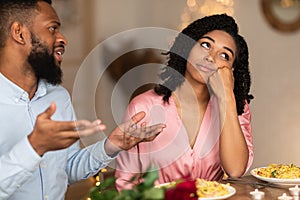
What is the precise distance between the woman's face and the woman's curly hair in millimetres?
40

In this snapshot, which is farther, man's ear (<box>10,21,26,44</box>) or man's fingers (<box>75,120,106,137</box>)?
man's ear (<box>10,21,26,44</box>)

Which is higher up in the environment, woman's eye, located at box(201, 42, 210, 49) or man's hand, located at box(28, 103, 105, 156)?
woman's eye, located at box(201, 42, 210, 49)

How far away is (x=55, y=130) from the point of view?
1.50 metres

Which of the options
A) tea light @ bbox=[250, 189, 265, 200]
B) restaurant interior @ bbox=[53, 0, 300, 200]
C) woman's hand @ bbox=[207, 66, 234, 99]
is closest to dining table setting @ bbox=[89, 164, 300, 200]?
tea light @ bbox=[250, 189, 265, 200]

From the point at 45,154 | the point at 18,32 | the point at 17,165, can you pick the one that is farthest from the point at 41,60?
the point at 17,165

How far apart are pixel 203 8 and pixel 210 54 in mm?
2501

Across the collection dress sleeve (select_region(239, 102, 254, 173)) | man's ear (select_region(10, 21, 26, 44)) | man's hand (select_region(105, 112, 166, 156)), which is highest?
man's ear (select_region(10, 21, 26, 44))

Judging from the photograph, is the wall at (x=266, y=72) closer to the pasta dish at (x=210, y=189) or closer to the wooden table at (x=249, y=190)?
the wooden table at (x=249, y=190)

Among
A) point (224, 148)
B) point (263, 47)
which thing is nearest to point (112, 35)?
point (263, 47)

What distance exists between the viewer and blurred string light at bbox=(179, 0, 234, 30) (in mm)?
4672

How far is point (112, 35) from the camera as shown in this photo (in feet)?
15.6

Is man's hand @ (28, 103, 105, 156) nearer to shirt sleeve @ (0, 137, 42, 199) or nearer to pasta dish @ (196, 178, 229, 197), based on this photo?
shirt sleeve @ (0, 137, 42, 199)

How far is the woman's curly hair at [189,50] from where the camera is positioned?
240 cm

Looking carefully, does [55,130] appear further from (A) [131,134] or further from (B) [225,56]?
(B) [225,56]
